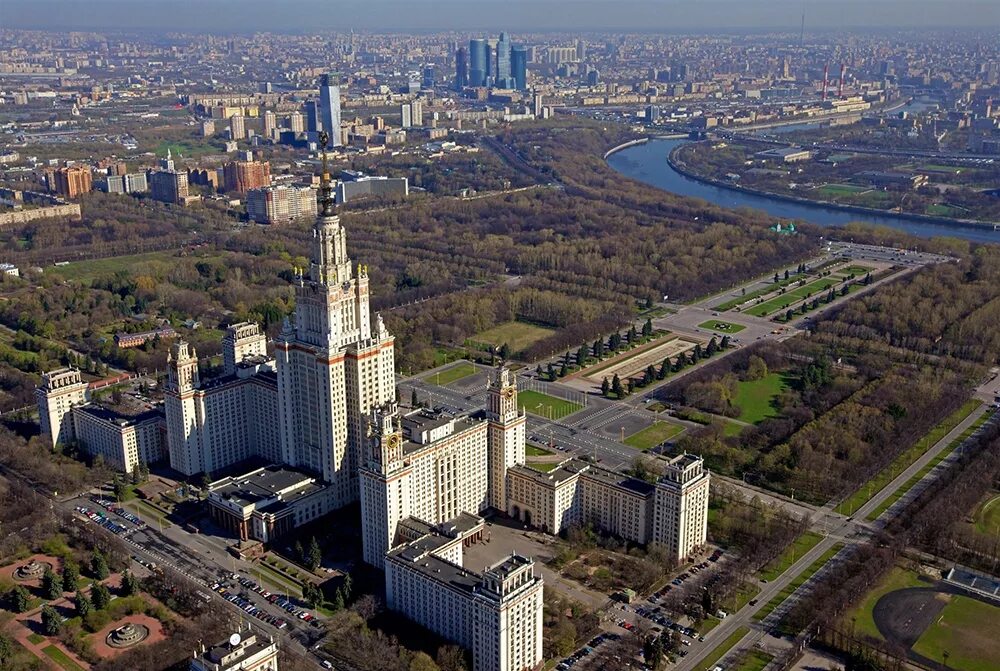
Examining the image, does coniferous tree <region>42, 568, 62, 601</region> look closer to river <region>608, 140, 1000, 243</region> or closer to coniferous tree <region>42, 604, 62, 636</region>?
coniferous tree <region>42, 604, 62, 636</region>


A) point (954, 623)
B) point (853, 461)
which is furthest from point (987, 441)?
point (954, 623)

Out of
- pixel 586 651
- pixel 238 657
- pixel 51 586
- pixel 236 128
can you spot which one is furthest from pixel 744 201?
pixel 238 657

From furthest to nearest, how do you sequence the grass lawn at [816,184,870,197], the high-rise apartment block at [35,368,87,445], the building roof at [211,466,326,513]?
the grass lawn at [816,184,870,197] → the high-rise apartment block at [35,368,87,445] → the building roof at [211,466,326,513]

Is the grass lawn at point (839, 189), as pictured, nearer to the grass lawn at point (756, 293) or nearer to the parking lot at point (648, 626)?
the grass lawn at point (756, 293)

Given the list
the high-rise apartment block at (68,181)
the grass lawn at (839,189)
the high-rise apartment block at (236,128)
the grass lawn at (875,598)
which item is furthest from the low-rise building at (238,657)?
the high-rise apartment block at (236,128)

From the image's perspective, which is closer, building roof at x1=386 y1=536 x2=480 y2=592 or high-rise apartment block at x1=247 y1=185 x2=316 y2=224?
building roof at x1=386 y1=536 x2=480 y2=592

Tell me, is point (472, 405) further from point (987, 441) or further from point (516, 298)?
point (987, 441)

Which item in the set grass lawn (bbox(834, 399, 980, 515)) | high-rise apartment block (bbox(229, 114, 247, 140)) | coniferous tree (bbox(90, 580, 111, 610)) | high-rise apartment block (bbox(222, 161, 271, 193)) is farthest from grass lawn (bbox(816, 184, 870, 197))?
coniferous tree (bbox(90, 580, 111, 610))
